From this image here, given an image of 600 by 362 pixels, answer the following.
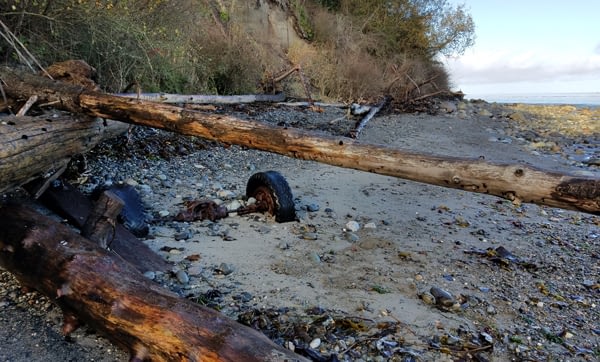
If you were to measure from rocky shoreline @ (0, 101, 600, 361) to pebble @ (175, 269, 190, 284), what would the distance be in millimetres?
15

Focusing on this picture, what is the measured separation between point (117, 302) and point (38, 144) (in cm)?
186

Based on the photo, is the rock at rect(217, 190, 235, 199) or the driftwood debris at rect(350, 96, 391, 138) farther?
the driftwood debris at rect(350, 96, 391, 138)

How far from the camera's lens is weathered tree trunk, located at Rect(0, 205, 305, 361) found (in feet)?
6.15

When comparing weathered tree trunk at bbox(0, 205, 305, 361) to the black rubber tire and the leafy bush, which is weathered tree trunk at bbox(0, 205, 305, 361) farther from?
the leafy bush

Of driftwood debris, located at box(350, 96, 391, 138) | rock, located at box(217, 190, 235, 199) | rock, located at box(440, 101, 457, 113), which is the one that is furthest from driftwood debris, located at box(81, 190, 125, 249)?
rock, located at box(440, 101, 457, 113)

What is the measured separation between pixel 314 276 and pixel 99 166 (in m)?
3.41

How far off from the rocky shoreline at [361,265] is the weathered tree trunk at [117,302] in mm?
235

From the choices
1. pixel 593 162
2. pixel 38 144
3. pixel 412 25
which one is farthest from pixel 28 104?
pixel 412 25

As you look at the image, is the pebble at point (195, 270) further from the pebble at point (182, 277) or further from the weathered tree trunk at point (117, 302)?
the weathered tree trunk at point (117, 302)

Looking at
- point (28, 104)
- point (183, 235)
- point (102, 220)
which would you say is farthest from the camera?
→ point (183, 235)

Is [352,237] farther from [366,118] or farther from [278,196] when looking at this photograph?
[366,118]

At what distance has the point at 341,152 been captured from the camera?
10.4 ft

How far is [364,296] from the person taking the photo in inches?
121

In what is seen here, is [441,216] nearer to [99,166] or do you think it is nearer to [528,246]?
[528,246]
